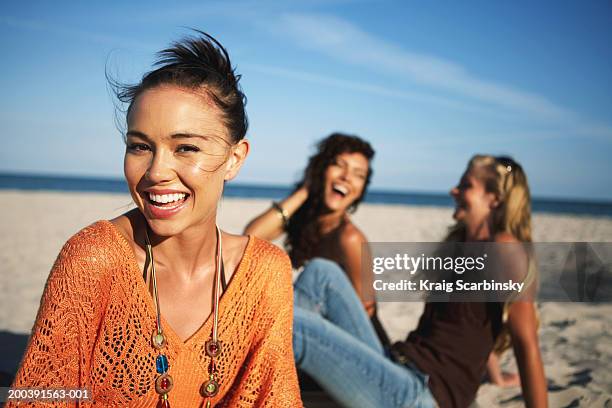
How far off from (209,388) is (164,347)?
0.79ft

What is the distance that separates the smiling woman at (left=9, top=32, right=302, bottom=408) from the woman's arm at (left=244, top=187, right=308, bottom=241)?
92.0 inches

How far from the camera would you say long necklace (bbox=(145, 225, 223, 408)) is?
1646 mm

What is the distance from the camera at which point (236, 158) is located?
5.93 feet

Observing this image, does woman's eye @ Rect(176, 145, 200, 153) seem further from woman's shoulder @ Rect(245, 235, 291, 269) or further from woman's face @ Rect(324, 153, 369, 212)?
woman's face @ Rect(324, 153, 369, 212)

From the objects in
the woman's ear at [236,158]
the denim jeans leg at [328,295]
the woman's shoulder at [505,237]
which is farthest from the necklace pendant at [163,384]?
the woman's shoulder at [505,237]

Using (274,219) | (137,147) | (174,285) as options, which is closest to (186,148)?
(137,147)

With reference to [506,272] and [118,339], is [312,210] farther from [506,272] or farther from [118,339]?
[118,339]

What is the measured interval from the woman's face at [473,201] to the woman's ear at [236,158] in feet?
6.23

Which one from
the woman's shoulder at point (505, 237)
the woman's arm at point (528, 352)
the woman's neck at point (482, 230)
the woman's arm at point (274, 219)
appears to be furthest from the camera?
the woman's arm at point (274, 219)

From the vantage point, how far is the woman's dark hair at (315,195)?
4.13 metres

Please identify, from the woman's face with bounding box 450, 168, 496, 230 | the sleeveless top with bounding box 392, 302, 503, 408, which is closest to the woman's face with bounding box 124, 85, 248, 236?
the sleeveless top with bounding box 392, 302, 503, 408

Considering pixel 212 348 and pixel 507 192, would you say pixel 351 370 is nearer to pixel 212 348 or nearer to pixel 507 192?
pixel 212 348

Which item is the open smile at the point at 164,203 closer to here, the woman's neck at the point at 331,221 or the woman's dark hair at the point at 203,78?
the woman's dark hair at the point at 203,78

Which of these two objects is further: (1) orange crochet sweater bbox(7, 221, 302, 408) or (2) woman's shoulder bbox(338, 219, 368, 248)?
(2) woman's shoulder bbox(338, 219, 368, 248)
